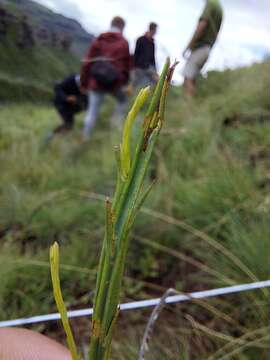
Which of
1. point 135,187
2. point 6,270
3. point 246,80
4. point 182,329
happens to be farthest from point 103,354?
point 246,80

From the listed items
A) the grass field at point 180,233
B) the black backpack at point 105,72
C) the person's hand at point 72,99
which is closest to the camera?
the grass field at point 180,233

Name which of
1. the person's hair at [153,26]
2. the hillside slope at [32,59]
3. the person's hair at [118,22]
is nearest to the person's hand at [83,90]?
the hillside slope at [32,59]

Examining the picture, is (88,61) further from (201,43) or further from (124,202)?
(124,202)

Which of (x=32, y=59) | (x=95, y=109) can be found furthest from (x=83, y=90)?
(x=32, y=59)

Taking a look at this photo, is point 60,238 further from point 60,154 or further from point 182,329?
point 60,154

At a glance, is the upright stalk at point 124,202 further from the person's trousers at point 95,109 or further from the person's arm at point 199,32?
the person's trousers at point 95,109
